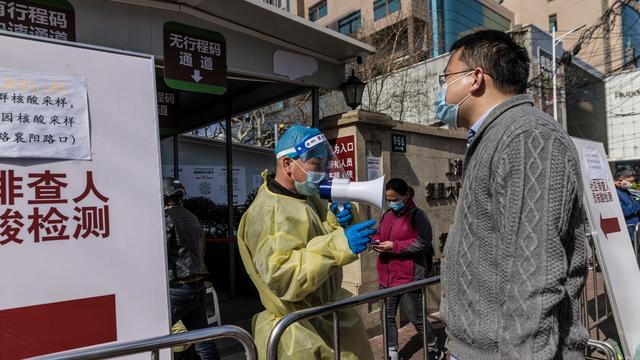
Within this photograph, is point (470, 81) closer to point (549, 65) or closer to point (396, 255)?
point (396, 255)

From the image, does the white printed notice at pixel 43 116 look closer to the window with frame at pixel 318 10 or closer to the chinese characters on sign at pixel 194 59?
the chinese characters on sign at pixel 194 59

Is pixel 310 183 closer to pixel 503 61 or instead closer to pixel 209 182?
pixel 503 61

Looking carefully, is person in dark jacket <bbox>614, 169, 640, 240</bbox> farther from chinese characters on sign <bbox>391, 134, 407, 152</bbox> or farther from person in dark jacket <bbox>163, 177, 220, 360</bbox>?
person in dark jacket <bbox>163, 177, 220, 360</bbox>

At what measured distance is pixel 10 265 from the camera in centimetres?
170

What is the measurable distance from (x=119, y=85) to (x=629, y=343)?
4.04m

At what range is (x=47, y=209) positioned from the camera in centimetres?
180

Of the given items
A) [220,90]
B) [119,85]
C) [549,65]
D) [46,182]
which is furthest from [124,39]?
[549,65]

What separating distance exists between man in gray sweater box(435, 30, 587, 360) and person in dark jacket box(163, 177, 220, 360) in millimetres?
2862

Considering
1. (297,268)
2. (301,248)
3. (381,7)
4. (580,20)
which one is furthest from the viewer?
(580,20)

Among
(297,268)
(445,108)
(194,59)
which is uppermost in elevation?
(194,59)

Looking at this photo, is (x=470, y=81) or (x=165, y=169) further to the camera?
(x=165, y=169)

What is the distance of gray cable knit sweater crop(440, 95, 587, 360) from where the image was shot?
1.18 metres

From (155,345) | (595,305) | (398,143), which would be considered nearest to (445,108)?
(155,345)

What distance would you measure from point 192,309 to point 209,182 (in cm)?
641
